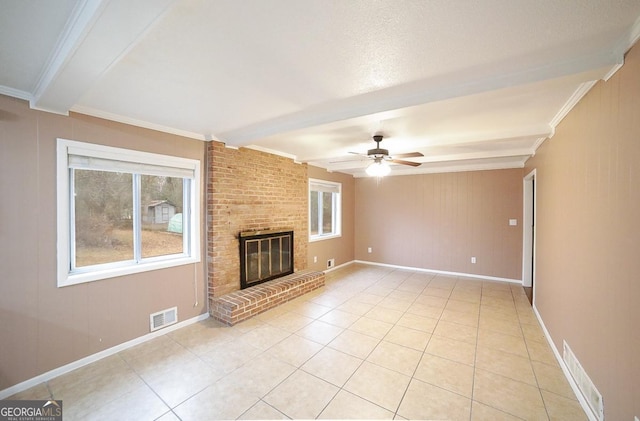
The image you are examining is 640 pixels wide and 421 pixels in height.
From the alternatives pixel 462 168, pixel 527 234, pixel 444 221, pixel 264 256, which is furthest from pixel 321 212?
pixel 527 234

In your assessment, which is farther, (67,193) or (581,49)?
(67,193)

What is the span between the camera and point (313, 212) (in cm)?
564

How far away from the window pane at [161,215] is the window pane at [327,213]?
131 inches

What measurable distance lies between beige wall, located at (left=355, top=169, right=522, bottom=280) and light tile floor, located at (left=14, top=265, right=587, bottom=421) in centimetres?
179

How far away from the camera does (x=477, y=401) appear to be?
1935 millimetres

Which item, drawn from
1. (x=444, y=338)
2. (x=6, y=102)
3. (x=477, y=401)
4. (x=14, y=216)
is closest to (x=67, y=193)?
(x=14, y=216)

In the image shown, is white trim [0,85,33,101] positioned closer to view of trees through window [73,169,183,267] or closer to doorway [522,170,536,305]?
view of trees through window [73,169,183,267]

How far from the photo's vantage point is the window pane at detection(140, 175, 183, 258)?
2.93m

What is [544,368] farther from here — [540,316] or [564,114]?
[564,114]

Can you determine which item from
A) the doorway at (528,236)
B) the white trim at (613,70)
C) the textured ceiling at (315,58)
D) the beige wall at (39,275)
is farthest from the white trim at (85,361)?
the doorway at (528,236)

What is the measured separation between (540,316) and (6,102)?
237 inches

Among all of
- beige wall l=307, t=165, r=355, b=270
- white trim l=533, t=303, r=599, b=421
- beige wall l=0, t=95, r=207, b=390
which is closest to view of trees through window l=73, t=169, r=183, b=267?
beige wall l=0, t=95, r=207, b=390

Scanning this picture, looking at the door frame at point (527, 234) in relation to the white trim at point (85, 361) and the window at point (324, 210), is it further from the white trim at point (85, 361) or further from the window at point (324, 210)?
the white trim at point (85, 361)

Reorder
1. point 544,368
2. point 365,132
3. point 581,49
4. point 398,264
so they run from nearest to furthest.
Answer: 1. point 581,49
2. point 544,368
3. point 365,132
4. point 398,264
